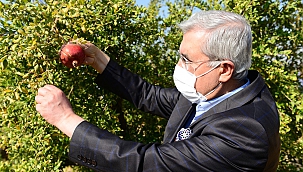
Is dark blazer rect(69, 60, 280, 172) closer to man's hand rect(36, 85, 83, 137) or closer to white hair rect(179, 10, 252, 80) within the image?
man's hand rect(36, 85, 83, 137)

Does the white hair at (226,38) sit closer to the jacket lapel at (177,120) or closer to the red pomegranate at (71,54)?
the jacket lapel at (177,120)

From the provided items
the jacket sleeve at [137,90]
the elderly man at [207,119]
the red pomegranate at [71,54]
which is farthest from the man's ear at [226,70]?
the red pomegranate at [71,54]

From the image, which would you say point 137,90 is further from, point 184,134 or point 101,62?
point 184,134

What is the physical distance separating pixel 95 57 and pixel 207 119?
1.03 m

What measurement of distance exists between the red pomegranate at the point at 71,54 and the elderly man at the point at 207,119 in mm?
322

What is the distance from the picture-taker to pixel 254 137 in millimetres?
1726

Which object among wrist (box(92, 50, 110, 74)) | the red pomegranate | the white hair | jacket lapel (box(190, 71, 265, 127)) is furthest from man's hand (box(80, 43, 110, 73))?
jacket lapel (box(190, 71, 265, 127))

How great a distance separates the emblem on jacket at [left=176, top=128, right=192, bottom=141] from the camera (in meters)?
2.03

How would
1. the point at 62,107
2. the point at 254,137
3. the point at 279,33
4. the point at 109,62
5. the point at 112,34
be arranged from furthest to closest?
the point at 279,33
the point at 112,34
the point at 109,62
the point at 62,107
the point at 254,137

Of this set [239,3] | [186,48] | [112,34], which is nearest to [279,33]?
[239,3]

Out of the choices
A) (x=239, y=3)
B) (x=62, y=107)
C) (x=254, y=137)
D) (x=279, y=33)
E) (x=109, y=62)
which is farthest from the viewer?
(x=279, y=33)

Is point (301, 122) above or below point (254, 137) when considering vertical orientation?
below

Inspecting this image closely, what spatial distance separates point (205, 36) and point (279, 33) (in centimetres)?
218

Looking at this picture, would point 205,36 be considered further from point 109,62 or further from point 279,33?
point 279,33
